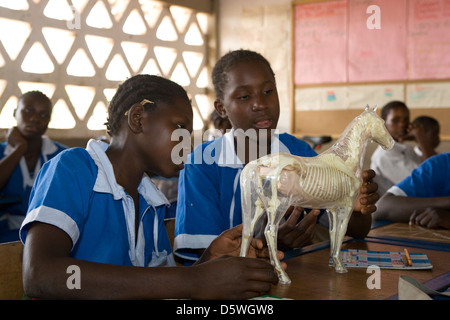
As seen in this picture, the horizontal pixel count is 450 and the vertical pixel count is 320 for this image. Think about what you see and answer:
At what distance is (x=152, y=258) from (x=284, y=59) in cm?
383

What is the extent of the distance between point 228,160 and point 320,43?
3.44 meters

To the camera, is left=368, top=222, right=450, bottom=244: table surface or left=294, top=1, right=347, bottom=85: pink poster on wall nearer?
left=368, top=222, right=450, bottom=244: table surface

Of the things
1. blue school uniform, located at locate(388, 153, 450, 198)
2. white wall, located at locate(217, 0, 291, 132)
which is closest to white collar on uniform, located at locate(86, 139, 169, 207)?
blue school uniform, located at locate(388, 153, 450, 198)

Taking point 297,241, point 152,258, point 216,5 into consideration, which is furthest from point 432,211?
point 216,5

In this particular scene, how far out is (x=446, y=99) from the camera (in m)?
4.01

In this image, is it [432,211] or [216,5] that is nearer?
[432,211]

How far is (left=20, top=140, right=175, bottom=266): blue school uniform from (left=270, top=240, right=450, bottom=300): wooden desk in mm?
372

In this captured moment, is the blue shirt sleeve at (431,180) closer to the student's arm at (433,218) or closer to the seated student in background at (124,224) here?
the student's arm at (433,218)

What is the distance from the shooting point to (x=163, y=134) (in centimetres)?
108

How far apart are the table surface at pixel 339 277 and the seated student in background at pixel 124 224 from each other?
0.08 meters

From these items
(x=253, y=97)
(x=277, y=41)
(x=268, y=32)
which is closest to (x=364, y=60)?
(x=277, y=41)

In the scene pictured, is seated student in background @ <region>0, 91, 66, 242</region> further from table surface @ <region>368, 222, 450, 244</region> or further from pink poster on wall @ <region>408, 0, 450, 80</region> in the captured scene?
pink poster on wall @ <region>408, 0, 450, 80</region>

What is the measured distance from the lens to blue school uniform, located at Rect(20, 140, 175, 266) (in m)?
0.90
